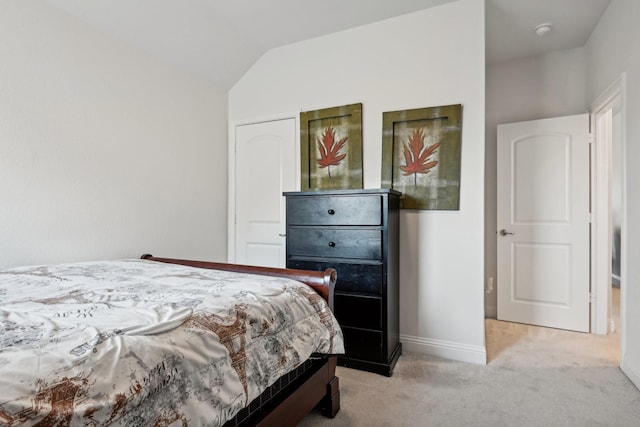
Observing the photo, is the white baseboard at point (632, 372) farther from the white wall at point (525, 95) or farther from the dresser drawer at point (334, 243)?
the dresser drawer at point (334, 243)

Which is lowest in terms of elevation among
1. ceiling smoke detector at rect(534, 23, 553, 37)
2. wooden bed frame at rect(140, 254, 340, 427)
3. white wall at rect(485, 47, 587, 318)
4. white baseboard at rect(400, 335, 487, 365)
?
white baseboard at rect(400, 335, 487, 365)

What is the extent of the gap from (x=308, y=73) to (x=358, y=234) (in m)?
1.61

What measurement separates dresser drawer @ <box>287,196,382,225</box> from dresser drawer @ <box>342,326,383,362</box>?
0.71 m

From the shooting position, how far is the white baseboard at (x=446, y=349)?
94.5 inches

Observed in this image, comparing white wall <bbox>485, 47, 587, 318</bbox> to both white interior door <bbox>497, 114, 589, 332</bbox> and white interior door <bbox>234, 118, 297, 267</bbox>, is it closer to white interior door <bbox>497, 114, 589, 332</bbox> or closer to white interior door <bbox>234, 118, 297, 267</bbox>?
white interior door <bbox>497, 114, 589, 332</bbox>

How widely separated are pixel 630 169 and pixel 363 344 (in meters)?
1.97

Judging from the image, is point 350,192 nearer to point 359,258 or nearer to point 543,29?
point 359,258

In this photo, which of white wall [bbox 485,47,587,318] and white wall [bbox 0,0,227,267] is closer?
white wall [bbox 0,0,227,267]

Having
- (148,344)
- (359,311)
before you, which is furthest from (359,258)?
(148,344)

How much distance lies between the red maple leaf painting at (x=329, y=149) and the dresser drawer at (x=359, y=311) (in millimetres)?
1125

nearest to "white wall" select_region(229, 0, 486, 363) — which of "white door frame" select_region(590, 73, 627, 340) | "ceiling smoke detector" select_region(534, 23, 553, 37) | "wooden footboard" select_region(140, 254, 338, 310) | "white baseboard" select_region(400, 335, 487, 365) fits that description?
"white baseboard" select_region(400, 335, 487, 365)

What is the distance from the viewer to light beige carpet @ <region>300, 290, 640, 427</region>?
1.71 meters

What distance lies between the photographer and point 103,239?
238cm

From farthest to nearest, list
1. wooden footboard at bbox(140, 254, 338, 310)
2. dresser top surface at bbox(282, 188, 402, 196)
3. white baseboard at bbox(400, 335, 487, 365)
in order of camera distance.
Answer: white baseboard at bbox(400, 335, 487, 365) < dresser top surface at bbox(282, 188, 402, 196) < wooden footboard at bbox(140, 254, 338, 310)
